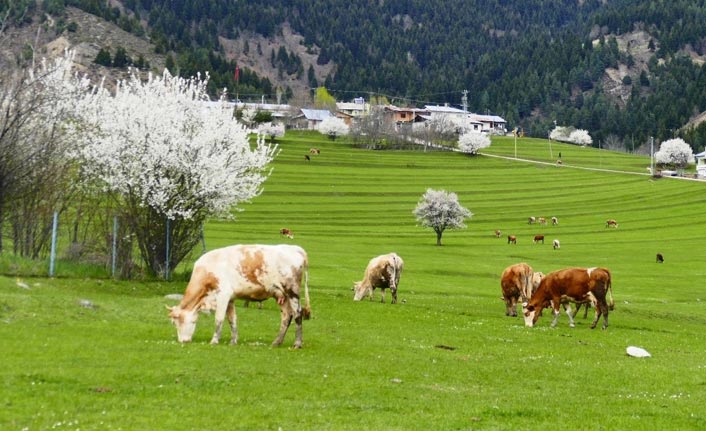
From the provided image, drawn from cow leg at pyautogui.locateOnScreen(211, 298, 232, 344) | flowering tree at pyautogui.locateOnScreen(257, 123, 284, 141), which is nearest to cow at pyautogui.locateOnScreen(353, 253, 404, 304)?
cow leg at pyautogui.locateOnScreen(211, 298, 232, 344)

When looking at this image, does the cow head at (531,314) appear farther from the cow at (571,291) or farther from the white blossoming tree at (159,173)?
the white blossoming tree at (159,173)

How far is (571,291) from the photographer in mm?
32469

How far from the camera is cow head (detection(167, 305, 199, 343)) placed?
21.5 m

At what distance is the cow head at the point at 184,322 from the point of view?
70.4 feet

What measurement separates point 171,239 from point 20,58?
38.0 feet

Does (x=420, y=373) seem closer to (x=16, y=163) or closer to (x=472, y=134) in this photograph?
(x=16, y=163)

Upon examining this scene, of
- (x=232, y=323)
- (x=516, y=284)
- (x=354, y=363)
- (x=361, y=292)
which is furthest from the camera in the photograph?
(x=361, y=292)

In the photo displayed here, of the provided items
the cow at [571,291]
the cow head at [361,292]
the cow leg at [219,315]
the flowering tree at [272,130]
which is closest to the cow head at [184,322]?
the cow leg at [219,315]

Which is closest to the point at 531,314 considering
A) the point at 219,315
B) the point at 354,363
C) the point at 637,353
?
the point at 637,353

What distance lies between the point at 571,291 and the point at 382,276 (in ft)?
31.8

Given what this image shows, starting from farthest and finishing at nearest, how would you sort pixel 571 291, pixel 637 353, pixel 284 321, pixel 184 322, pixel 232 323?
1. pixel 571 291
2. pixel 637 353
3. pixel 284 321
4. pixel 232 323
5. pixel 184 322

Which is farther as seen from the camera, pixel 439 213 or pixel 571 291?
pixel 439 213

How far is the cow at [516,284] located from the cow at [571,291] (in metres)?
3.26

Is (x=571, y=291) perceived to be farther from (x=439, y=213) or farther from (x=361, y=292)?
(x=439, y=213)
